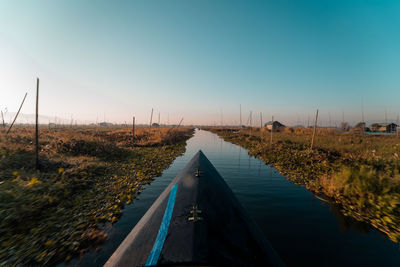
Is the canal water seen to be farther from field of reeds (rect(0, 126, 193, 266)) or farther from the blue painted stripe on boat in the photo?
the blue painted stripe on boat

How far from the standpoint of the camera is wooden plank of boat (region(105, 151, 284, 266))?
1.83 meters

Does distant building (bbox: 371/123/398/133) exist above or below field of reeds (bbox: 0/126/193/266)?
above

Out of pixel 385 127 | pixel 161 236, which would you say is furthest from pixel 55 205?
pixel 385 127

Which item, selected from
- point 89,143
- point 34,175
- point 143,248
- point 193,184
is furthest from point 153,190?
point 89,143

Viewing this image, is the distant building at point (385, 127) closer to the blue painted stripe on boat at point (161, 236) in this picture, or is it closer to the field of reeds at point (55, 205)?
the blue painted stripe on boat at point (161, 236)

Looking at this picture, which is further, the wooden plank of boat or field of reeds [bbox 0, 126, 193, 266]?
field of reeds [bbox 0, 126, 193, 266]

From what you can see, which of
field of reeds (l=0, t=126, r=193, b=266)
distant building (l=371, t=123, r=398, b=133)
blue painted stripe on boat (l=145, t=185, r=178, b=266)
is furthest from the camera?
distant building (l=371, t=123, r=398, b=133)

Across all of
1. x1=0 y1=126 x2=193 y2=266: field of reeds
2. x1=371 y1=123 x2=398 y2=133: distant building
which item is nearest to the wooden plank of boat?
x1=0 y1=126 x2=193 y2=266: field of reeds

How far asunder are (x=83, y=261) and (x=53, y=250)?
2.48 ft

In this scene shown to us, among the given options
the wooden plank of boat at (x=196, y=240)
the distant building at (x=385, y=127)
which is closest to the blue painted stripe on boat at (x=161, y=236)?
the wooden plank of boat at (x=196, y=240)

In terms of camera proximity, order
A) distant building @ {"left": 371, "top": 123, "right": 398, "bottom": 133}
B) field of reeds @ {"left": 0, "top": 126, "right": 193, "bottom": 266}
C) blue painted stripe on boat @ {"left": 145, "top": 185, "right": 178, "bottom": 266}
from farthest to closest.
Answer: distant building @ {"left": 371, "top": 123, "right": 398, "bottom": 133}
field of reeds @ {"left": 0, "top": 126, "right": 193, "bottom": 266}
blue painted stripe on boat @ {"left": 145, "top": 185, "right": 178, "bottom": 266}

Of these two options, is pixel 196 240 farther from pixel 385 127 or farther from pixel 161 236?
pixel 385 127

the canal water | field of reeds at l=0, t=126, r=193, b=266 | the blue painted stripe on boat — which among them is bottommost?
the canal water

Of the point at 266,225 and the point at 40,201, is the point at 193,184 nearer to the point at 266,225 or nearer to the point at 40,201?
the point at 266,225
